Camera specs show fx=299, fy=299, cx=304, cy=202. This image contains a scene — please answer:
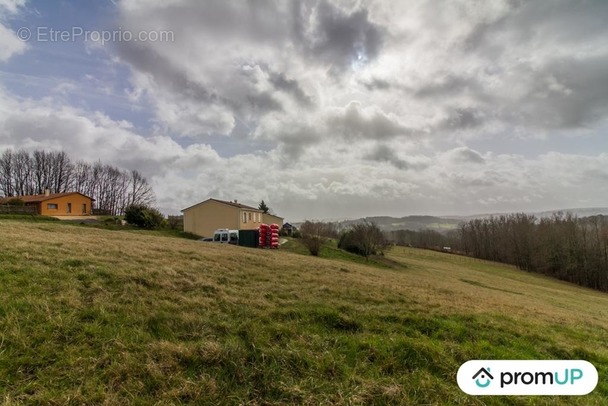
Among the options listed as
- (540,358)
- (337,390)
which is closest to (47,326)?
(337,390)

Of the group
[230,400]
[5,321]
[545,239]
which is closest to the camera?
[230,400]

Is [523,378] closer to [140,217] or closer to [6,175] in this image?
[140,217]

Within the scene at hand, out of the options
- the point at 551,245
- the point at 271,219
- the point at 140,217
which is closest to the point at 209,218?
the point at 140,217

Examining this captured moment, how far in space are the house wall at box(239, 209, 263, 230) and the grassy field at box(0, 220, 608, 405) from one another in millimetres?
30612

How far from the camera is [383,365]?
4078 millimetres

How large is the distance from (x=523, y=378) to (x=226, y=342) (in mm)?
4168

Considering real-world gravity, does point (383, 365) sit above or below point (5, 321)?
below

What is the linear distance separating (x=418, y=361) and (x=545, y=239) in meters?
64.7

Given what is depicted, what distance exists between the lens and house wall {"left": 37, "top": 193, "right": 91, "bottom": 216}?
4294 centimetres

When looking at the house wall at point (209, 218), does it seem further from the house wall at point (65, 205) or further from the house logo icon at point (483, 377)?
the house logo icon at point (483, 377)

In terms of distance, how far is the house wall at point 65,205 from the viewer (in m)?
42.9

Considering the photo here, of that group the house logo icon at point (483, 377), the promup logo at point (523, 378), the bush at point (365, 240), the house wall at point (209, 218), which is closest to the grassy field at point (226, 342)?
the promup logo at point (523, 378)

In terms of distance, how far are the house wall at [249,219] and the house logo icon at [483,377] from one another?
34891mm

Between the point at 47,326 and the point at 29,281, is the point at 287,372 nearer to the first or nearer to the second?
the point at 47,326
